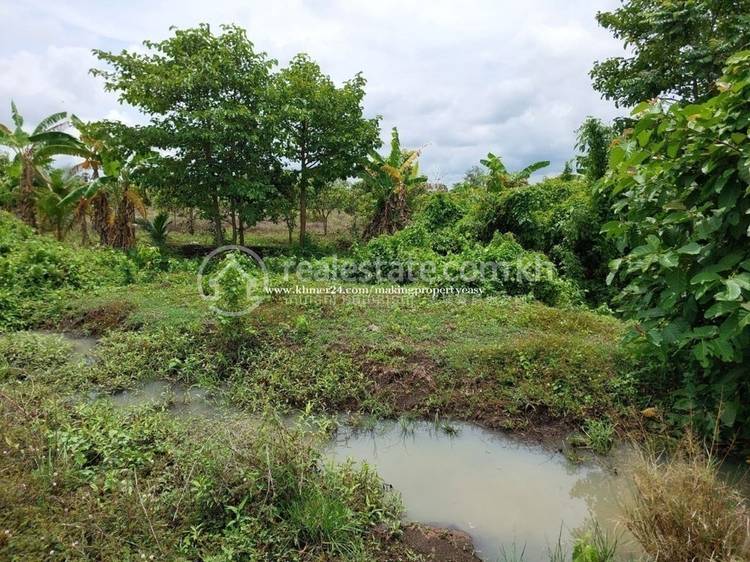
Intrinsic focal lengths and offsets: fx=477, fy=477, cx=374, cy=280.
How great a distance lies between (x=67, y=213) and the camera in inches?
438

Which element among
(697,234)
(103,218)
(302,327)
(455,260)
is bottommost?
A: (302,327)

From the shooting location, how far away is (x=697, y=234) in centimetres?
310

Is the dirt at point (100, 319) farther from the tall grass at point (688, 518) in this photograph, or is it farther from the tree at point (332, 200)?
the tree at point (332, 200)

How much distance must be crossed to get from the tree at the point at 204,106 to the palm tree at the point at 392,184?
2.98 m

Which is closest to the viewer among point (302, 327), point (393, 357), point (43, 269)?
point (393, 357)

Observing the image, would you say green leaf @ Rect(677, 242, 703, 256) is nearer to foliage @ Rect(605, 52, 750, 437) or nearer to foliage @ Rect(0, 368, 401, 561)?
foliage @ Rect(605, 52, 750, 437)

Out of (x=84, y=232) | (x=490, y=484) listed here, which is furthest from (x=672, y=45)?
(x=84, y=232)

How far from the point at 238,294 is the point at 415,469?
2.91 m

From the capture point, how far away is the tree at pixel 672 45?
8.60m

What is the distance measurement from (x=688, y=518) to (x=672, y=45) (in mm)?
10362

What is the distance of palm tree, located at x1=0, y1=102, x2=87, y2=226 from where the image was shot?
10805mm

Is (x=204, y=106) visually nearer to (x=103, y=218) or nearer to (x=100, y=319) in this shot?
(x=103, y=218)

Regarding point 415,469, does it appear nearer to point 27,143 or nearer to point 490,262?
point 490,262

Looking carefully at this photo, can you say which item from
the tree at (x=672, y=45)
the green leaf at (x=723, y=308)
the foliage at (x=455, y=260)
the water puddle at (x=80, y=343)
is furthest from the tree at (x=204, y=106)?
the green leaf at (x=723, y=308)
